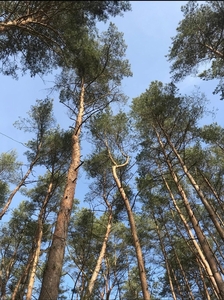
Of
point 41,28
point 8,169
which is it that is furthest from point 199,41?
point 8,169

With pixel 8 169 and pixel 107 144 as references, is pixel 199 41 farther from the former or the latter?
pixel 8 169

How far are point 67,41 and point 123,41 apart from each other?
3.52m

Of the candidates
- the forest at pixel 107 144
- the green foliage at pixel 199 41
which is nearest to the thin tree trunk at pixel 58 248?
the forest at pixel 107 144

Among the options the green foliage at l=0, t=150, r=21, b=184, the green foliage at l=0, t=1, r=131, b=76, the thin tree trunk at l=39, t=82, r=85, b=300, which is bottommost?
the thin tree trunk at l=39, t=82, r=85, b=300

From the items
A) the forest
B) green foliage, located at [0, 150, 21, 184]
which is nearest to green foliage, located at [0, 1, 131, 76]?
the forest

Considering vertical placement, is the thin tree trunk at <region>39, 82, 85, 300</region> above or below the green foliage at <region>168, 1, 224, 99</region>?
below

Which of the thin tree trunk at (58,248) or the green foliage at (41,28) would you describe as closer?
the thin tree trunk at (58,248)

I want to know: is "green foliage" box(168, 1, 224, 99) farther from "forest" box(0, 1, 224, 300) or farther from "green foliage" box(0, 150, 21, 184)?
"green foliage" box(0, 150, 21, 184)

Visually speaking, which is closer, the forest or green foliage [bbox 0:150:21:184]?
the forest

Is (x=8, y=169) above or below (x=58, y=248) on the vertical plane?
above

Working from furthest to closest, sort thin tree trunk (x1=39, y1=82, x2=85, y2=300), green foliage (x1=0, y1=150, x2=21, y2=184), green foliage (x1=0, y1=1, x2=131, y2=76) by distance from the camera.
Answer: green foliage (x1=0, y1=150, x2=21, y2=184) → green foliage (x1=0, y1=1, x2=131, y2=76) → thin tree trunk (x1=39, y1=82, x2=85, y2=300)

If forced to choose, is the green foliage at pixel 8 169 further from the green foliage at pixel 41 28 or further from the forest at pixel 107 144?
the green foliage at pixel 41 28

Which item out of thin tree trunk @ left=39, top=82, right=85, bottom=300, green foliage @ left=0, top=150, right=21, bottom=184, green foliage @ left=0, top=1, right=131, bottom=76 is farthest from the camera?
green foliage @ left=0, top=150, right=21, bottom=184

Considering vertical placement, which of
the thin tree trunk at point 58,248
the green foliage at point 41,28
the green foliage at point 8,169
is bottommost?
the thin tree trunk at point 58,248
